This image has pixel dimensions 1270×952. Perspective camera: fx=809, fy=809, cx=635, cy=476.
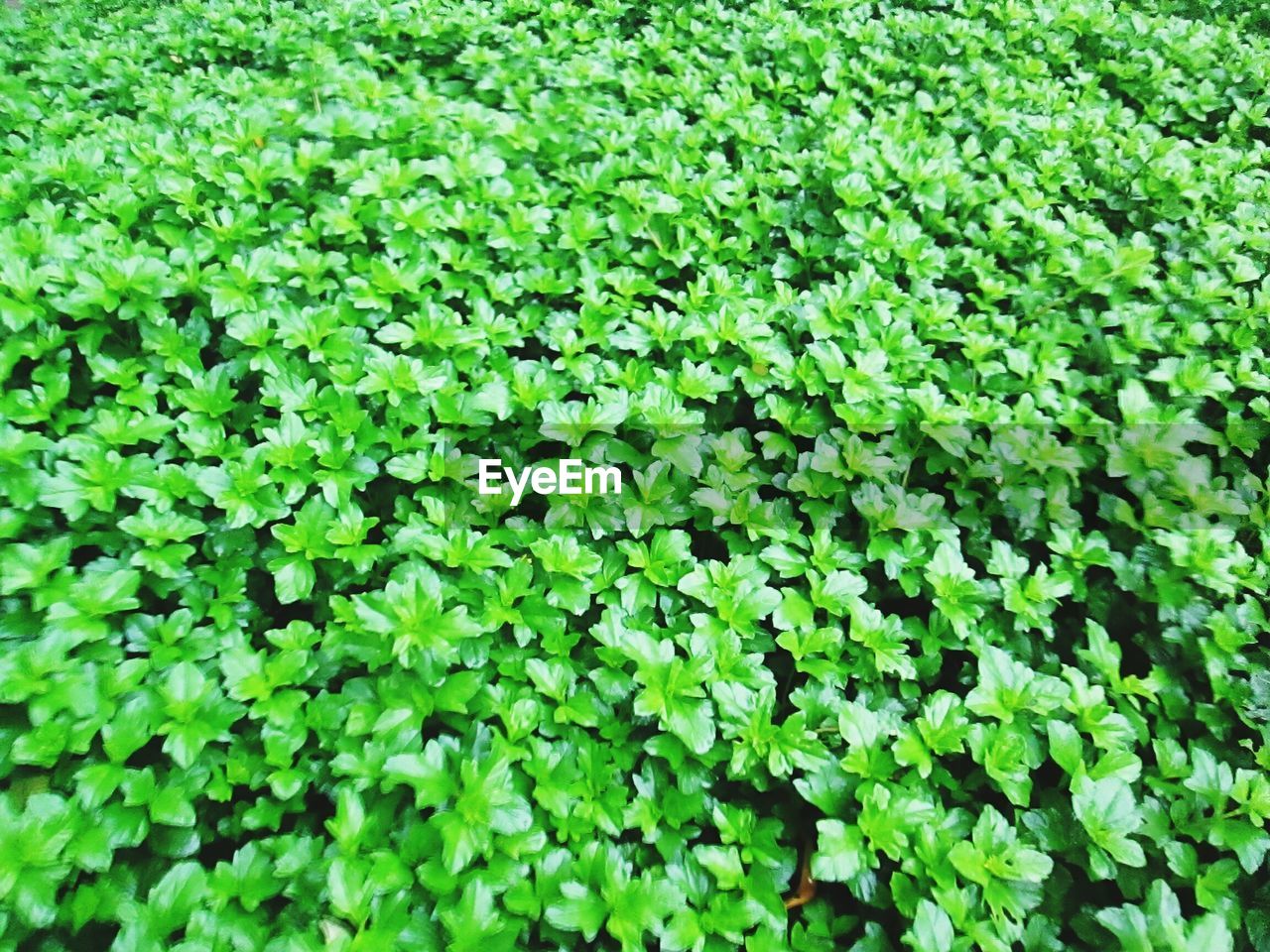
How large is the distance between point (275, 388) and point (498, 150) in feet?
4.32

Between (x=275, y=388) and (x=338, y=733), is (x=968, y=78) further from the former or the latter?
(x=338, y=733)

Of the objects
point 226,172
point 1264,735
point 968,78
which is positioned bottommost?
point 1264,735

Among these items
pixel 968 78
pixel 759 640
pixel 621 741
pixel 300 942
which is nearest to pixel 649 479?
pixel 759 640

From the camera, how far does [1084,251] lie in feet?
8.87

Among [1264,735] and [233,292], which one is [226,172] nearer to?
[233,292]

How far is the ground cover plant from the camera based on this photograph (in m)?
1.53

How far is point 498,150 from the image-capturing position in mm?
2896

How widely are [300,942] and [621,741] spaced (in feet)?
2.22

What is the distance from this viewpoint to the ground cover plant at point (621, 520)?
60.2 inches

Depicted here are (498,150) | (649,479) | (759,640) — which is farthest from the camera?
(498,150)

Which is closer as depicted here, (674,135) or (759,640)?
(759,640)

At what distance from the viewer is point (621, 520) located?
1996 mm

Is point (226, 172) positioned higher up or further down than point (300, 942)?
higher up

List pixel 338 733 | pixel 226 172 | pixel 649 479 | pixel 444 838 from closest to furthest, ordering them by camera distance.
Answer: pixel 444 838 → pixel 338 733 → pixel 649 479 → pixel 226 172
